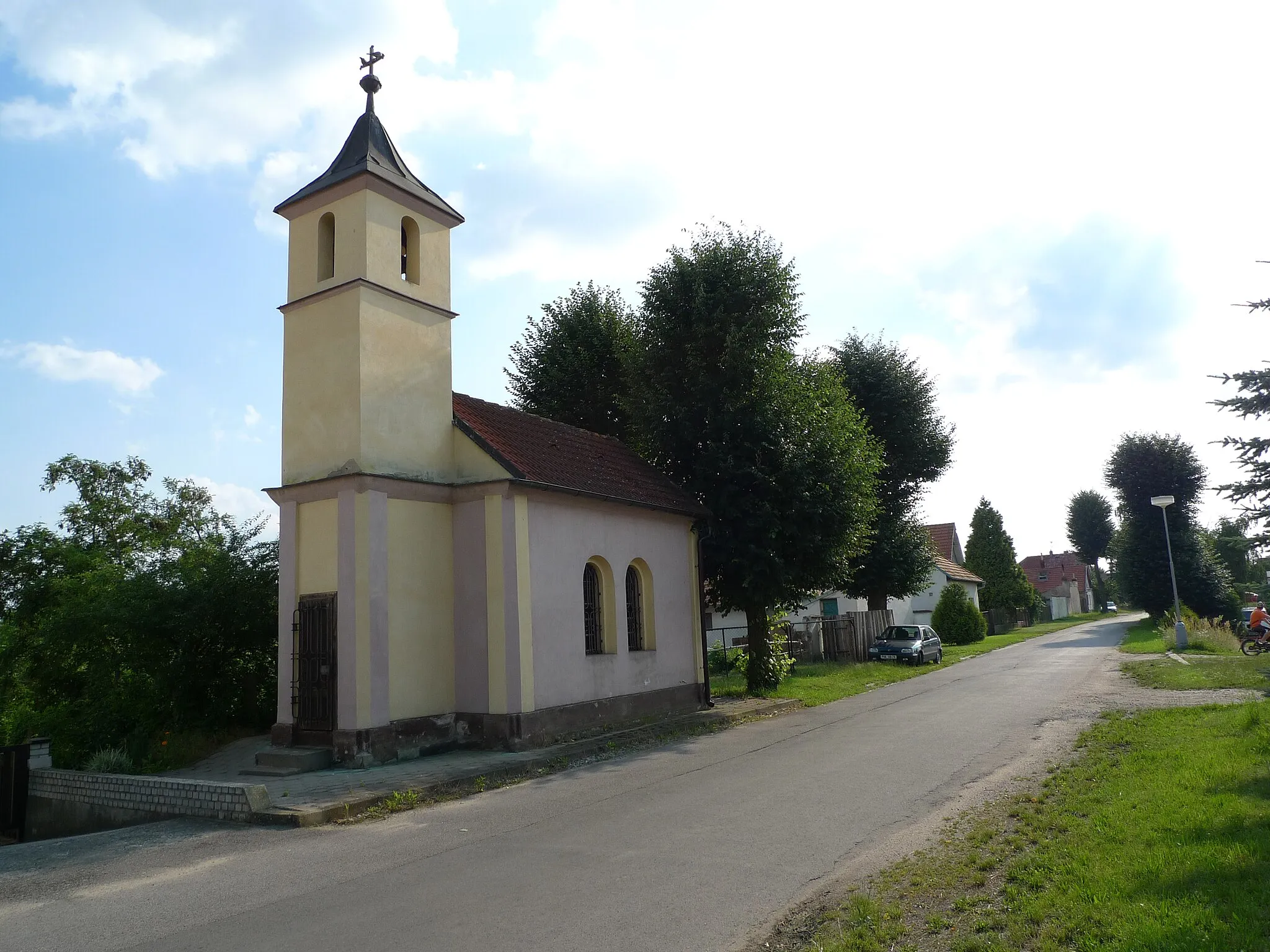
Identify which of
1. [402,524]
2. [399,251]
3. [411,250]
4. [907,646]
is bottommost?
[907,646]

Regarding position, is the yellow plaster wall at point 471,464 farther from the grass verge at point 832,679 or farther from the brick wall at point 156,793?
the grass verge at point 832,679

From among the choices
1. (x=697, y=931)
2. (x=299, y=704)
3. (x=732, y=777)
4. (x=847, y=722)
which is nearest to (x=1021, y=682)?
(x=847, y=722)

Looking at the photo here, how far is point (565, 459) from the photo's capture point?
16734mm

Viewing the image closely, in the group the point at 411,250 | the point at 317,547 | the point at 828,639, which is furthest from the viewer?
the point at 828,639

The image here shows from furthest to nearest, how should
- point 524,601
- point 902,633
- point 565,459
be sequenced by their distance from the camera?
point 902,633 → point 565,459 → point 524,601

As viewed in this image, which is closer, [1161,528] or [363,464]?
[363,464]

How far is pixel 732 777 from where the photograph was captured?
10859mm

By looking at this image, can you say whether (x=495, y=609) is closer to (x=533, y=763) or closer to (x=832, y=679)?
(x=533, y=763)

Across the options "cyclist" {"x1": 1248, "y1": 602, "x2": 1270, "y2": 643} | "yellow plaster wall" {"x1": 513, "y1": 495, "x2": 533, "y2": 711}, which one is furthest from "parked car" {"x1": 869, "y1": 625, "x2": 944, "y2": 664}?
"yellow plaster wall" {"x1": 513, "y1": 495, "x2": 533, "y2": 711}

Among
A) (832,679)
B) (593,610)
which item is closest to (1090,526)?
(832,679)

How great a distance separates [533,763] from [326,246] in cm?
940

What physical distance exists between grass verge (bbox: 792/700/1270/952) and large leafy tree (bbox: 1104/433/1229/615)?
123 feet

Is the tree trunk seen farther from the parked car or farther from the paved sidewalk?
the parked car

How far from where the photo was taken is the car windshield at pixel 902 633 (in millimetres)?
30047
